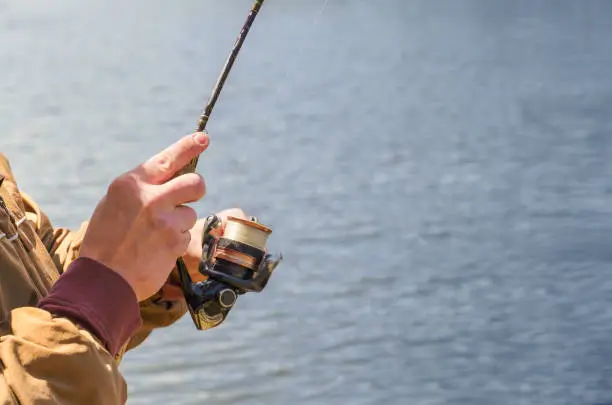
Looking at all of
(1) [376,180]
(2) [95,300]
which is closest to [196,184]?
(2) [95,300]

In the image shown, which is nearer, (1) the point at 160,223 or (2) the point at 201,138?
(1) the point at 160,223

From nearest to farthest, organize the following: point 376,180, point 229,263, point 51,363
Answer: point 51,363 < point 229,263 < point 376,180

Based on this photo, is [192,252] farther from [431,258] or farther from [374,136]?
[374,136]

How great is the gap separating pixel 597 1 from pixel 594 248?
8.80 m

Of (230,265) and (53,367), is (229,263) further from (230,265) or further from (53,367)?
(53,367)

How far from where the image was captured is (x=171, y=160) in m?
1.23

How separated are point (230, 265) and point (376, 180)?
15.4 feet

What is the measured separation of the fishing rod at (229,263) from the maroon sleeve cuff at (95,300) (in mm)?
446

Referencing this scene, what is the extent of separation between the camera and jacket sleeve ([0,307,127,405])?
1.06m

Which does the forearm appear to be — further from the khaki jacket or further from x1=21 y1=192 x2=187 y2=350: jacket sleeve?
x1=21 y1=192 x2=187 y2=350: jacket sleeve

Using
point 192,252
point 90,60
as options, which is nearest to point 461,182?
point 192,252

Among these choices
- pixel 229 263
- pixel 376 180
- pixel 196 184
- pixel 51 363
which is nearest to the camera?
pixel 51 363

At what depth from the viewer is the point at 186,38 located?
12.5 m

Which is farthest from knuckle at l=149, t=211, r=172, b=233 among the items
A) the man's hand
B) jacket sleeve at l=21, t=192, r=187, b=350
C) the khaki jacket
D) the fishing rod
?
jacket sleeve at l=21, t=192, r=187, b=350
